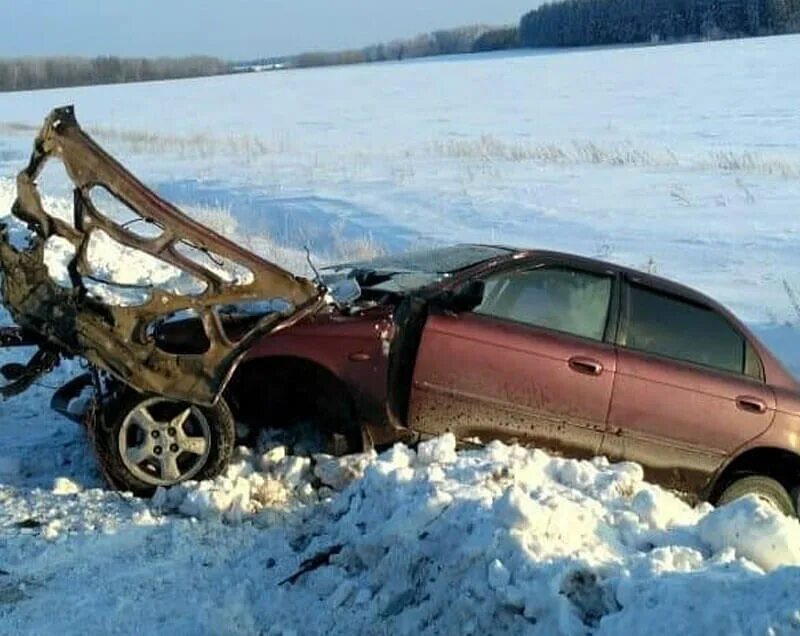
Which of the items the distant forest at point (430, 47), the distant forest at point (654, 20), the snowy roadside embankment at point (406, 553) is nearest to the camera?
the snowy roadside embankment at point (406, 553)

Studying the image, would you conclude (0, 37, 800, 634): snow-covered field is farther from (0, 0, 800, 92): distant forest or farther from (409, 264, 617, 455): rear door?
(0, 0, 800, 92): distant forest

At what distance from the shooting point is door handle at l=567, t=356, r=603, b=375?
237 inches

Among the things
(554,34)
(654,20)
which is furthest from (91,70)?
(654,20)

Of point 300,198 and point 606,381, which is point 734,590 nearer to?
point 606,381

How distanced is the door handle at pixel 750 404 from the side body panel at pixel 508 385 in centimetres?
91

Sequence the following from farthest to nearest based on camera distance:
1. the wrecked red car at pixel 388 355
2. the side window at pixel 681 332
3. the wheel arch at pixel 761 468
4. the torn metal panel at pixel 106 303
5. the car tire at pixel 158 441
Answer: the wheel arch at pixel 761 468 < the side window at pixel 681 332 < the car tire at pixel 158 441 < the wrecked red car at pixel 388 355 < the torn metal panel at pixel 106 303

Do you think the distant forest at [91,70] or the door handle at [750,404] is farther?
the distant forest at [91,70]

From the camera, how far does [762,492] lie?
672 centimetres

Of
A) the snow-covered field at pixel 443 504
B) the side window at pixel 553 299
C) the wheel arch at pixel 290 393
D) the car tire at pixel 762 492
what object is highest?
the side window at pixel 553 299

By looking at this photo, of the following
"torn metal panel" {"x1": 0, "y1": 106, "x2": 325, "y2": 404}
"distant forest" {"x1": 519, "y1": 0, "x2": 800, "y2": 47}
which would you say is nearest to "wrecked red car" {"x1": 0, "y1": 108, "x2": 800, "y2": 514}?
"torn metal panel" {"x1": 0, "y1": 106, "x2": 325, "y2": 404}

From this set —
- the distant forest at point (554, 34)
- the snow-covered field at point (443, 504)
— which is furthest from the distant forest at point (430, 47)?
the snow-covered field at point (443, 504)

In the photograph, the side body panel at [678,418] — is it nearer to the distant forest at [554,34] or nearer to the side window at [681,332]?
the side window at [681,332]

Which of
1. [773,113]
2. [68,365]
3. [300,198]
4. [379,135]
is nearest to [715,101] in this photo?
[773,113]

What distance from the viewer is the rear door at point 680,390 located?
6195 mm
